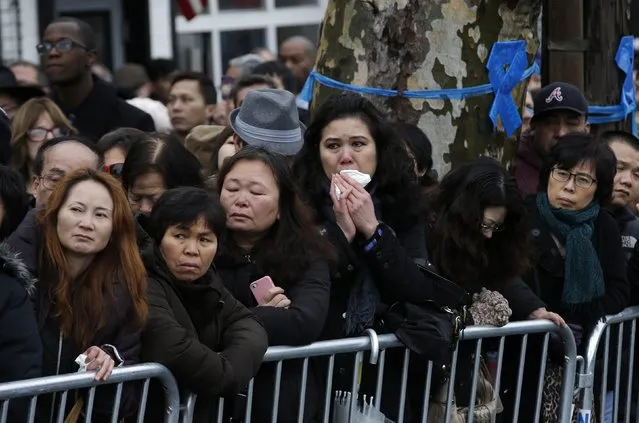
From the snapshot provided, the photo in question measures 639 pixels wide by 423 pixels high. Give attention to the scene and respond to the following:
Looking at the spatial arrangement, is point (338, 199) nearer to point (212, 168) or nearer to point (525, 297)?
point (525, 297)

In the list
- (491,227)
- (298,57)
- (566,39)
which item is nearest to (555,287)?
(491,227)

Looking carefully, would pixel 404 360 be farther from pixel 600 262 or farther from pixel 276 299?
pixel 600 262

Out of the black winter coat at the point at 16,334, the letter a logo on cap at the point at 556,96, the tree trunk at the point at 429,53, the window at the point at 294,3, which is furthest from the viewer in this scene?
the window at the point at 294,3

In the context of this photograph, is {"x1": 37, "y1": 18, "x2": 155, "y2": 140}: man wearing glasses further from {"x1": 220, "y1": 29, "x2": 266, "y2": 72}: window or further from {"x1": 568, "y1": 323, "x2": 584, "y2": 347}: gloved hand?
{"x1": 220, "y1": 29, "x2": 266, "y2": 72}: window

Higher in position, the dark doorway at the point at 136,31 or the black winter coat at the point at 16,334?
the dark doorway at the point at 136,31

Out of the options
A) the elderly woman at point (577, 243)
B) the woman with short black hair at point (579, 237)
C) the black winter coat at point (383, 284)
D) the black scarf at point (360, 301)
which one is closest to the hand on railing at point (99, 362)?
the black winter coat at point (383, 284)

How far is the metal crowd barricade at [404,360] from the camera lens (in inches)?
208

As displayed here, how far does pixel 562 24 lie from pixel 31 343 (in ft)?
15.1

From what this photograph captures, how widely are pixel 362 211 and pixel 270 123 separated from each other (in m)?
1.05

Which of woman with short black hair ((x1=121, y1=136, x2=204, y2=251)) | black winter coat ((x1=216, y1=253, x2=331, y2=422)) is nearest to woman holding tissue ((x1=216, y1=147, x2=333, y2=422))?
black winter coat ((x1=216, y1=253, x2=331, y2=422))

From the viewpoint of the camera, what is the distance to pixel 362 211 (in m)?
5.57

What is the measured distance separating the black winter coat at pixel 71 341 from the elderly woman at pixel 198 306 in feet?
0.26

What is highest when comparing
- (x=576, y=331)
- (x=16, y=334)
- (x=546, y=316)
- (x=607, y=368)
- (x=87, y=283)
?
(x=87, y=283)

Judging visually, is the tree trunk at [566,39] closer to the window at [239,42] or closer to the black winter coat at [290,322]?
the black winter coat at [290,322]
